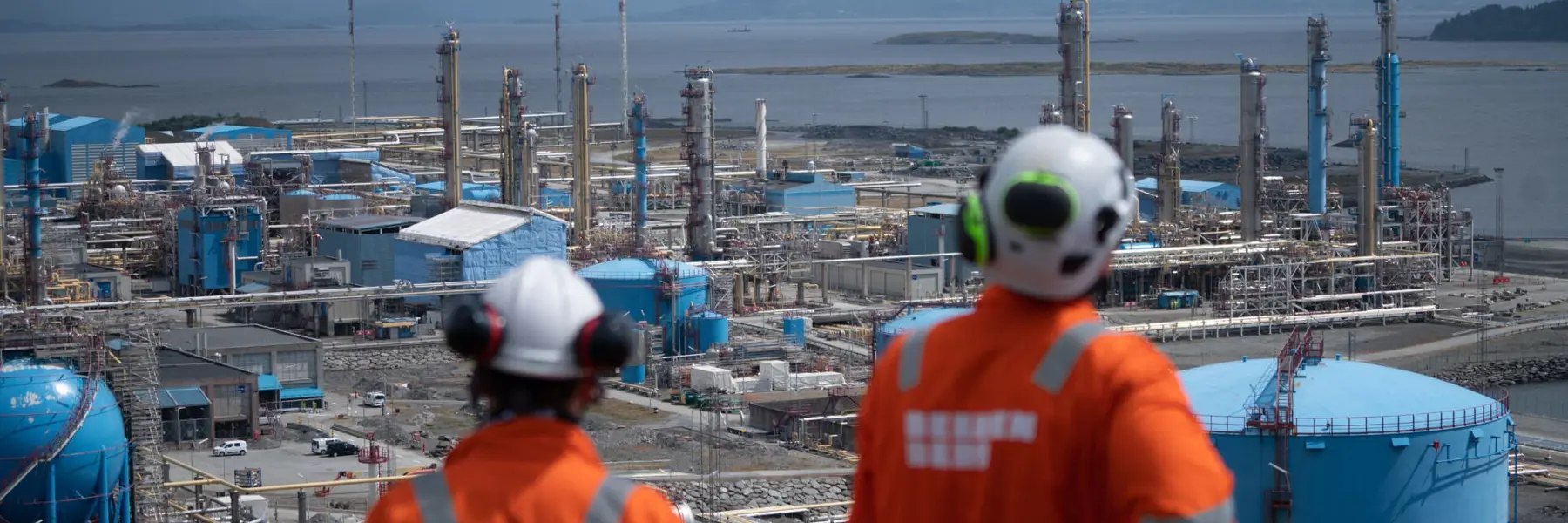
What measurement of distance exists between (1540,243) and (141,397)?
32.7m

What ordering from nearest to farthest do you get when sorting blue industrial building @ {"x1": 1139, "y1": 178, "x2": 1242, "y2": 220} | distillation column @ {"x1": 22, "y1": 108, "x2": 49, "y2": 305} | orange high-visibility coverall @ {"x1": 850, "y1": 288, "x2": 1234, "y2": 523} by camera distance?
orange high-visibility coverall @ {"x1": 850, "y1": 288, "x2": 1234, "y2": 523} < distillation column @ {"x1": 22, "y1": 108, "x2": 49, "y2": 305} < blue industrial building @ {"x1": 1139, "y1": 178, "x2": 1242, "y2": 220}

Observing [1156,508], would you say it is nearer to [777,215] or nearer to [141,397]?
[141,397]

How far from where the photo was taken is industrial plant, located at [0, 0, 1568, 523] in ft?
50.1

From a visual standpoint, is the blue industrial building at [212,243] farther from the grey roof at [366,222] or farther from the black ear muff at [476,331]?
the black ear muff at [476,331]

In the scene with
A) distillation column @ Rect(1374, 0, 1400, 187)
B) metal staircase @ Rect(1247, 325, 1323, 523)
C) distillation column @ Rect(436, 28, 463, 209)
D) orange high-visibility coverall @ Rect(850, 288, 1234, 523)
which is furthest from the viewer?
distillation column @ Rect(436, 28, 463, 209)

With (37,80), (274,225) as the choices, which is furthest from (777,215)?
(37,80)

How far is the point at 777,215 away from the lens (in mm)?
40000

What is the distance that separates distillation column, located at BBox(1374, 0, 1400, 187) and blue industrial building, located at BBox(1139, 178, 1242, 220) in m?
5.05

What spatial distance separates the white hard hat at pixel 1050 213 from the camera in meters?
2.56

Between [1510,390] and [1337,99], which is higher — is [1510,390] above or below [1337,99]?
below

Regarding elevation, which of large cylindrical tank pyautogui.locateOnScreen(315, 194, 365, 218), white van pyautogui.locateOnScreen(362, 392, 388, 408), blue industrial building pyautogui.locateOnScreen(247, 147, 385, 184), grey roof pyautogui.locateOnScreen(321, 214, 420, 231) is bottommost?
white van pyautogui.locateOnScreen(362, 392, 388, 408)

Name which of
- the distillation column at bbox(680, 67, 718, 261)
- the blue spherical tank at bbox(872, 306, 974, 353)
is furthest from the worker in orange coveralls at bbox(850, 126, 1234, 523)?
the distillation column at bbox(680, 67, 718, 261)

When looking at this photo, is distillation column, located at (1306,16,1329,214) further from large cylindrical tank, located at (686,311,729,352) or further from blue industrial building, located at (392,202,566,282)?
blue industrial building, located at (392,202,566,282)

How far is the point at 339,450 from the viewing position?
21.9 m
